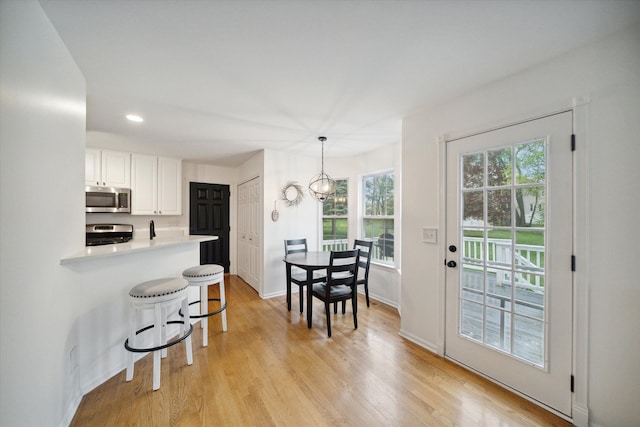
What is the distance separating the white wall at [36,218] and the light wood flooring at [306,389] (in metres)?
0.45

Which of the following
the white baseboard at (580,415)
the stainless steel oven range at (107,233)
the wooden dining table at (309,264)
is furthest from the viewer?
the stainless steel oven range at (107,233)

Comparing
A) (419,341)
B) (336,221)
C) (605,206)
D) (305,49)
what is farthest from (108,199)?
(605,206)

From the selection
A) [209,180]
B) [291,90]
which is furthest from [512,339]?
[209,180]

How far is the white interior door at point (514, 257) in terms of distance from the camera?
5.38ft

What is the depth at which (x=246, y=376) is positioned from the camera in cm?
200

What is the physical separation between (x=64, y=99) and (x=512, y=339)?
3512 mm

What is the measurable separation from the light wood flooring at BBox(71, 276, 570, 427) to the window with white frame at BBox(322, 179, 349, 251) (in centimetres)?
196

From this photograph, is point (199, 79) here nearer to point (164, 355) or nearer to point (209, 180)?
point (164, 355)

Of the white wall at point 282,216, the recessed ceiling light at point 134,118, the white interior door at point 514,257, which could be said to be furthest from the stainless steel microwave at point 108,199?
the white interior door at point 514,257

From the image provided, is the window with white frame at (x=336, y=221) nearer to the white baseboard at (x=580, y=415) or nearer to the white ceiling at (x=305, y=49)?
the white ceiling at (x=305, y=49)

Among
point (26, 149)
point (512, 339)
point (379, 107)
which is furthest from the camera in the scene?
point (379, 107)

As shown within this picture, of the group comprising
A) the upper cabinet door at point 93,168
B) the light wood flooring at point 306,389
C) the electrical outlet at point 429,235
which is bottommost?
the light wood flooring at point 306,389

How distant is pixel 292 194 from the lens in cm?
420

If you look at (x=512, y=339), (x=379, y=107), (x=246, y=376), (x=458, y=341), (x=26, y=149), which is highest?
(x=379, y=107)
